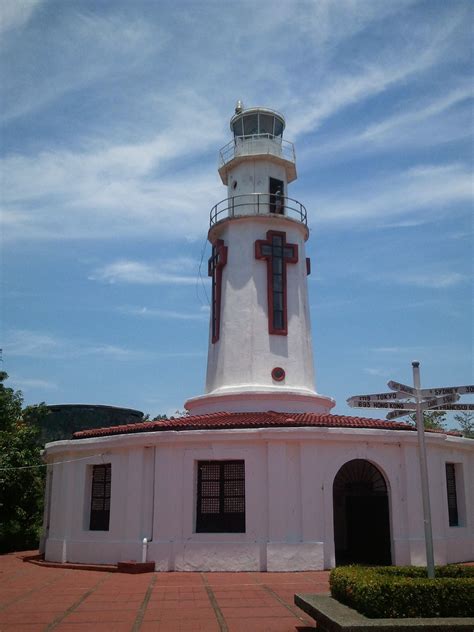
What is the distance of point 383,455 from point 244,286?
25.9 ft

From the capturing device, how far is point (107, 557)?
1694 cm

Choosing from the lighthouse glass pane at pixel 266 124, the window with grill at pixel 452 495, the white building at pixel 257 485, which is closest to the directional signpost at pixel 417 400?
the white building at pixel 257 485

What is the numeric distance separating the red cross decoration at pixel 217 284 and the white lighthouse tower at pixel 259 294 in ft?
0.12

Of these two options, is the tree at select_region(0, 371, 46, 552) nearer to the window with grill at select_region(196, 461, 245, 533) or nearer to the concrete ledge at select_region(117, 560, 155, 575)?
the concrete ledge at select_region(117, 560, 155, 575)

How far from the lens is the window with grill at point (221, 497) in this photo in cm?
1667

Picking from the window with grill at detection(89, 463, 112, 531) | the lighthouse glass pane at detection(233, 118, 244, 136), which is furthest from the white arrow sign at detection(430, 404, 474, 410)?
the lighthouse glass pane at detection(233, 118, 244, 136)

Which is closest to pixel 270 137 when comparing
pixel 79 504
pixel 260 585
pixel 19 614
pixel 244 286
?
pixel 244 286

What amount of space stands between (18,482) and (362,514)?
1295 centimetres

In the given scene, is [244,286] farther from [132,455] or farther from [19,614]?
[19,614]

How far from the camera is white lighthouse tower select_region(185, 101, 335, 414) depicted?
21016 millimetres

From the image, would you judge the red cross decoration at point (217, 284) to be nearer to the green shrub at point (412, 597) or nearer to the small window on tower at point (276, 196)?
the small window on tower at point (276, 196)

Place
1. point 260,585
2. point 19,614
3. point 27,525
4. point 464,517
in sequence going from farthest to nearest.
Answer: point 27,525 < point 464,517 < point 260,585 < point 19,614

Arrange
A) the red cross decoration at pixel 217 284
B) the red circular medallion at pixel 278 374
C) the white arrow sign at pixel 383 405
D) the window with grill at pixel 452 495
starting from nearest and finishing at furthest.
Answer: the white arrow sign at pixel 383 405, the window with grill at pixel 452 495, the red circular medallion at pixel 278 374, the red cross decoration at pixel 217 284

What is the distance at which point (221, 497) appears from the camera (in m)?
16.9
